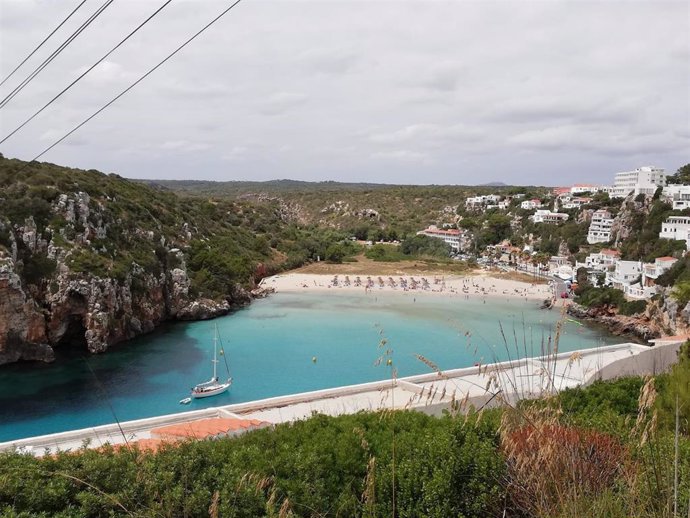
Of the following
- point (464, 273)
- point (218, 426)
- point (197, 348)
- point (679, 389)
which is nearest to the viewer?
point (679, 389)

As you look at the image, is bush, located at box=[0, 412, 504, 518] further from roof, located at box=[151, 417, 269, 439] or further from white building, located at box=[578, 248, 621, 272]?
white building, located at box=[578, 248, 621, 272]

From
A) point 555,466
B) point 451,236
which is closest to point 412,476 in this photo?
point 555,466

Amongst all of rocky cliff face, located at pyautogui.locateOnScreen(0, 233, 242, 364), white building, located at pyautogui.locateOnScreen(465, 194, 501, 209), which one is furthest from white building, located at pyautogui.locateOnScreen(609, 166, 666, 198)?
rocky cliff face, located at pyautogui.locateOnScreen(0, 233, 242, 364)

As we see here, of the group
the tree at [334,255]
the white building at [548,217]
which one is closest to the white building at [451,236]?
the white building at [548,217]

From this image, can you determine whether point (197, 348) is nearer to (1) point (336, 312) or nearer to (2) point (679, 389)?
(1) point (336, 312)

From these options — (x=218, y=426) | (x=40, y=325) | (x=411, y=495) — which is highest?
(x=411, y=495)

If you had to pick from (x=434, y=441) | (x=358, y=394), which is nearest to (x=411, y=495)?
(x=434, y=441)
